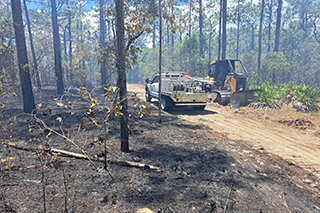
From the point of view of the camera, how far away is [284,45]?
3391 centimetres

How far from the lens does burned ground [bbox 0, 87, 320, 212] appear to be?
344cm

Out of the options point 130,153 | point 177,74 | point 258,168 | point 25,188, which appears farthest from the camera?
point 177,74

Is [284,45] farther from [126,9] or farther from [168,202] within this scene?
[168,202]

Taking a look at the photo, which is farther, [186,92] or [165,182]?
[186,92]

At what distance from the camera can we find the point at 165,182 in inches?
165

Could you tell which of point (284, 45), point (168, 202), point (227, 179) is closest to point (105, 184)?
point (168, 202)

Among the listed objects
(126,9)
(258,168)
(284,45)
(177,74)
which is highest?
(284,45)

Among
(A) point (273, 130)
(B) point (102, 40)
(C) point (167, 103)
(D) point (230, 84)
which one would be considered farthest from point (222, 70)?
(B) point (102, 40)

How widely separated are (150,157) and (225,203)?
2.47 metres

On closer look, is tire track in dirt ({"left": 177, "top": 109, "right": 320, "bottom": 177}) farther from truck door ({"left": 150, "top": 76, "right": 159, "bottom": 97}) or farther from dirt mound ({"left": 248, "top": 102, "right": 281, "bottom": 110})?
truck door ({"left": 150, "top": 76, "right": 159, "bottom": 97})

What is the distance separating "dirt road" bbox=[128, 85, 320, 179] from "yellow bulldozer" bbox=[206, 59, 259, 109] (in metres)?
1.17

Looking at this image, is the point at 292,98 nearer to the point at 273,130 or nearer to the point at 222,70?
the point at 273,130

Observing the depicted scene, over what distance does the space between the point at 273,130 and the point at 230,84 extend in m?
6.99

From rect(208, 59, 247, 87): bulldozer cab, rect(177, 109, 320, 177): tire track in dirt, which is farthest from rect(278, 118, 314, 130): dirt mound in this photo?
rect(208, 59, 247, 87): bulldozer cab
